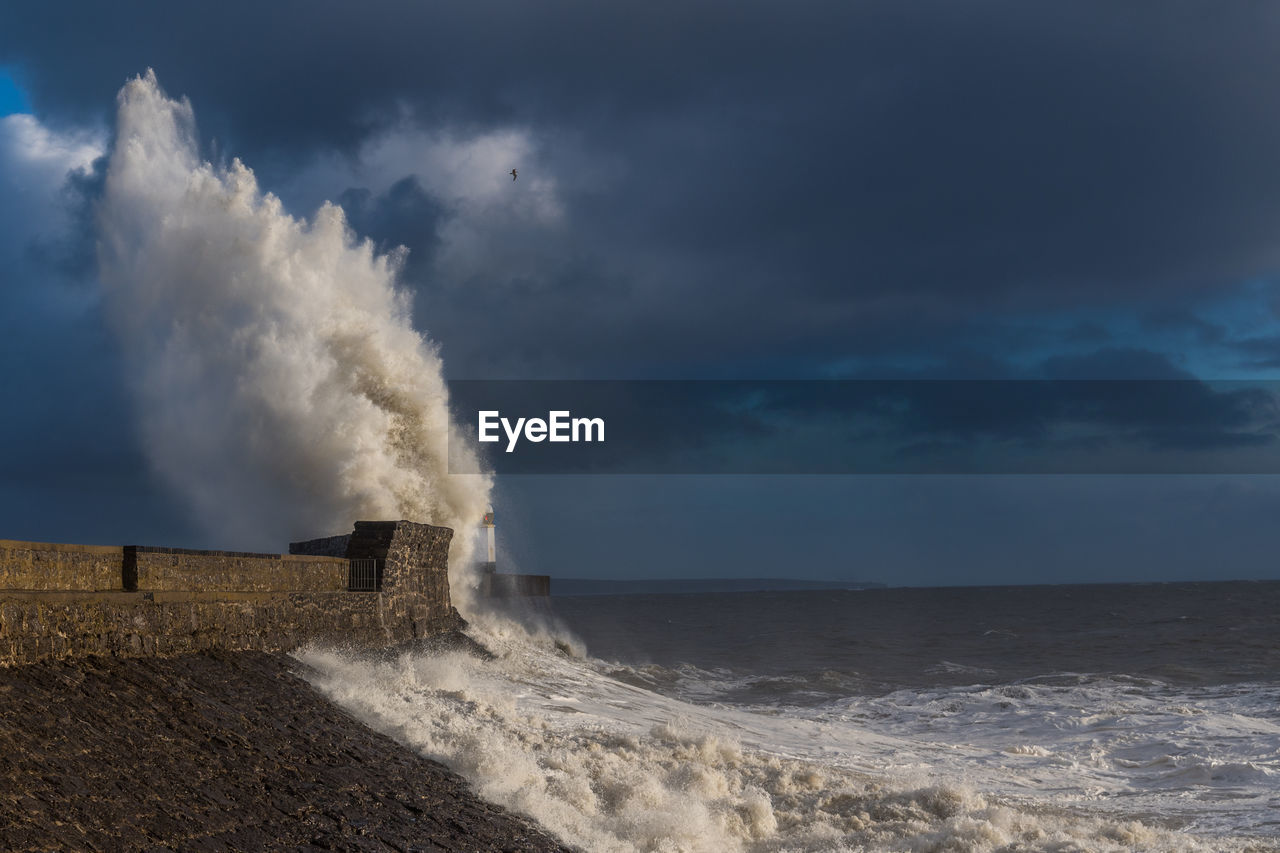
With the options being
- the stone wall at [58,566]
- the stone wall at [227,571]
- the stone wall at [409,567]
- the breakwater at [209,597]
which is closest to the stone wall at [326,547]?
the breakwater at [209,597]

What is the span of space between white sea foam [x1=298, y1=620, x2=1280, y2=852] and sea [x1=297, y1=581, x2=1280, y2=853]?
0.02 meters

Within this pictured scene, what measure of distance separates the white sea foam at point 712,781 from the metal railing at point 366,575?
5.75 ft

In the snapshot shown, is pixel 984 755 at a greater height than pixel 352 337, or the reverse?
pixel 352 337

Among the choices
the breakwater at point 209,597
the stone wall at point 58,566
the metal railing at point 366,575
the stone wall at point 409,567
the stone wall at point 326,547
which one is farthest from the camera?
the stone wall at point 326,547

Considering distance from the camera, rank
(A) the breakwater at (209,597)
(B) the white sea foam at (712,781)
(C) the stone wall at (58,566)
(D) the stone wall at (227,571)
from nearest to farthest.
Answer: (A) the breakwater at (209,597), (C) the stone wall at (58,566), (B) the white sea foam at (712,781), (D) the stone wall at (227,571)

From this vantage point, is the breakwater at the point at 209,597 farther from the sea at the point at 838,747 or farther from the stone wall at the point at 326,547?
the sea at the point at 838,747

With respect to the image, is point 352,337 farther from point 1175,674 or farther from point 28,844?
point 1175,674

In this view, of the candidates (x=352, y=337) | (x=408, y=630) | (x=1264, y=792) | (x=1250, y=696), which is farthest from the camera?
(x=352, y=337)

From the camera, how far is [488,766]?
25.5 feet

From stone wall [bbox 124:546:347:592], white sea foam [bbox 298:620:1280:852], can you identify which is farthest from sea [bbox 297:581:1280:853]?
stone wall [bbox 124:546:347:592]

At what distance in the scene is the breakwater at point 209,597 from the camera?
6.92m

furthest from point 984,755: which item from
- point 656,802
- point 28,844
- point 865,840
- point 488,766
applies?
point 28,844

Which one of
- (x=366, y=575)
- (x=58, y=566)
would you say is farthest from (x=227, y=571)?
(x=366, y=575)

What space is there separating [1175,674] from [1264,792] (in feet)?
41.8
